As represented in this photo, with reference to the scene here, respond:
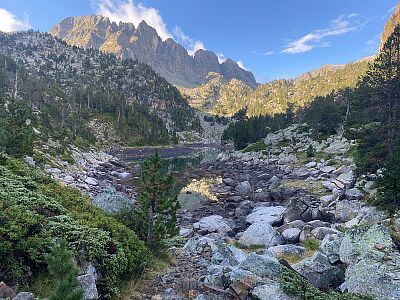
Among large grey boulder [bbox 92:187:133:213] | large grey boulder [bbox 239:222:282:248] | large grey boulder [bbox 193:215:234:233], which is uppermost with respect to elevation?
large grey boulder [bbox 92:187:133:213]

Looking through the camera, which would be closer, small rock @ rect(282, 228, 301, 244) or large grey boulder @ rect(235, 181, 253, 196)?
small rock @ rect(282, 228, 301, 244)

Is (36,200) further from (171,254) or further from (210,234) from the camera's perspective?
(210,234)

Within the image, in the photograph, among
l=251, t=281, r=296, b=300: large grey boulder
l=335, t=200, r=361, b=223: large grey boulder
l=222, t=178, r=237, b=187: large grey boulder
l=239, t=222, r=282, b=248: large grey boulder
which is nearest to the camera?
l=251, t=281, r=296, b=300: large grey boulder

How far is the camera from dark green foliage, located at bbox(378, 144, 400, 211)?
2005cm

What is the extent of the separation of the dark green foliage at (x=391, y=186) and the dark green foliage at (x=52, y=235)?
1683cm

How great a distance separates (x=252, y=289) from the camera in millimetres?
10492

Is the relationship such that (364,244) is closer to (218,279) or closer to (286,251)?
(286,251)

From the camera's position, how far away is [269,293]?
1005 centimetres

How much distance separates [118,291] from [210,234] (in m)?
15.6

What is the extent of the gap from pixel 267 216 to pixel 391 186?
11.7 m

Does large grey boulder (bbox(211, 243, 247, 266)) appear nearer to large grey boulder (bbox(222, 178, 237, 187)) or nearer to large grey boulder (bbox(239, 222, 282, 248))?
large grey boulder (bbox(239, 222, 282, 248))

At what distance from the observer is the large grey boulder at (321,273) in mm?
12781

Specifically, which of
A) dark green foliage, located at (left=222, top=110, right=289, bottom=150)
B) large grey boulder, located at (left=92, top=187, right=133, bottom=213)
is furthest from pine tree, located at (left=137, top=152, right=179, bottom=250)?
dark green foliage, located at (left=222, top=110, right=289, bottom=150)

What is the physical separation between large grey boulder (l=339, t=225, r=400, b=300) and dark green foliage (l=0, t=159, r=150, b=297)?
27.6 ft
